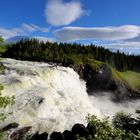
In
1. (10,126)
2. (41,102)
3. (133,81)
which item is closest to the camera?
(10,126)

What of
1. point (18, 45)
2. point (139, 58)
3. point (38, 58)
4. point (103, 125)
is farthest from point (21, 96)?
point (139, 58)

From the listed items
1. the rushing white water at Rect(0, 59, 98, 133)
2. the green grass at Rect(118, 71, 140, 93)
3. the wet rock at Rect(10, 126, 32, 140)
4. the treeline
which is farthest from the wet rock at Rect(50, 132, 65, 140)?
the green grass at Rect(118, 71, 140, 93)

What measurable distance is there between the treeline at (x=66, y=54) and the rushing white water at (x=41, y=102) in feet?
109

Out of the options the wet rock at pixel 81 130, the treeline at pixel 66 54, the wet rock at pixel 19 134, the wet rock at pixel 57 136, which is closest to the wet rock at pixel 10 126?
the wet rock at pixel 19 134

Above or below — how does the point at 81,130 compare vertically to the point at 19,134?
above

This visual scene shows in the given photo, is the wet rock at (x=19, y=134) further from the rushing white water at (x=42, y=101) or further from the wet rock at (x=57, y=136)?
the wet rock at (x=57, y=136)

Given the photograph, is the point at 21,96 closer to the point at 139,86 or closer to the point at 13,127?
the point at 13,127

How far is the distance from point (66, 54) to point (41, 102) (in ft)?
247

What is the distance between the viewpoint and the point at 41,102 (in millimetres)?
54219

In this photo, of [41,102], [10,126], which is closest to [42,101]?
[41,102]

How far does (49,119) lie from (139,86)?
70.9m

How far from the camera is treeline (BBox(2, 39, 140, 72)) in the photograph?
116475mm

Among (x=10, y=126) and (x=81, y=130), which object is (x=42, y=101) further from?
(x=81, y=130)

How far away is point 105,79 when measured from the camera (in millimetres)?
103500
